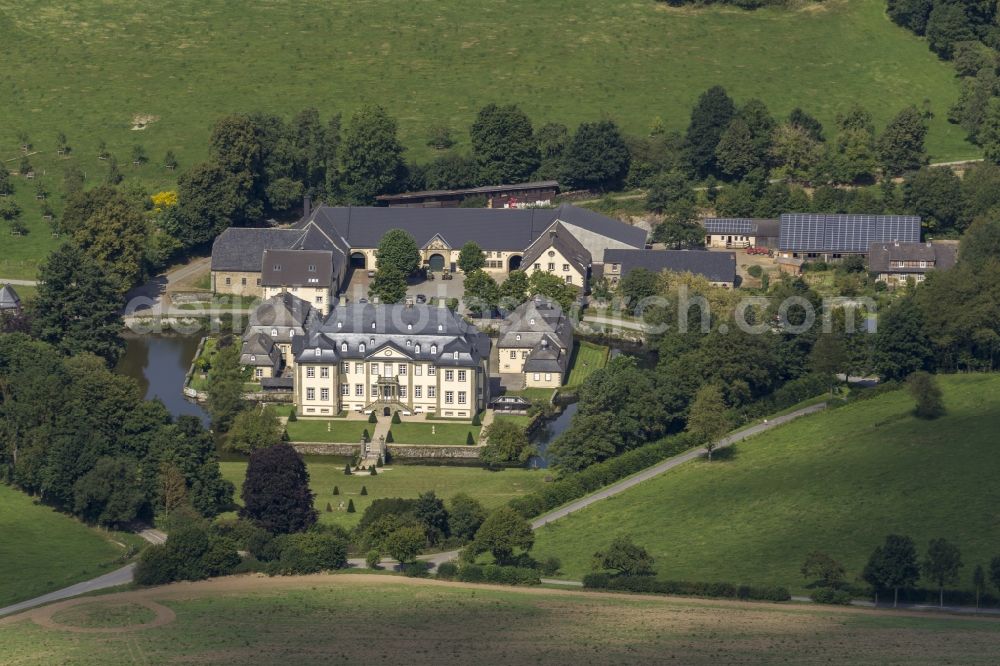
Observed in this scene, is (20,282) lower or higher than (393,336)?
higher

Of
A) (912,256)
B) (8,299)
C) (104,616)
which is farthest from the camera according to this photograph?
(912,256)

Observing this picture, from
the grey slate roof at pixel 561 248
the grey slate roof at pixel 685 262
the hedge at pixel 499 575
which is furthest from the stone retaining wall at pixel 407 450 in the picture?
the grey slate roof at pixel 561 248

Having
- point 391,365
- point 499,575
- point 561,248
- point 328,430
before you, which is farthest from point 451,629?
point 561,248

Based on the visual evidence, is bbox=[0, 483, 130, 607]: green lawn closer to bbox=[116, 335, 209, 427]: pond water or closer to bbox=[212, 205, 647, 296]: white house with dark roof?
bbox=[116, 335, 209, 427]: pond water

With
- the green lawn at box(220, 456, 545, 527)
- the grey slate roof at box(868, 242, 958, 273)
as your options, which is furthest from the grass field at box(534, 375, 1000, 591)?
the grey slate roof at box(868, 242, 958, 273)

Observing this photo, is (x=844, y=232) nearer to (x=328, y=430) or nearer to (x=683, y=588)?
(x=328, y=430)

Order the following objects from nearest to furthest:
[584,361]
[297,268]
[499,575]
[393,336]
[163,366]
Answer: [499,575]
[393,336]
[584,361]
[163,366]
[297,268]
